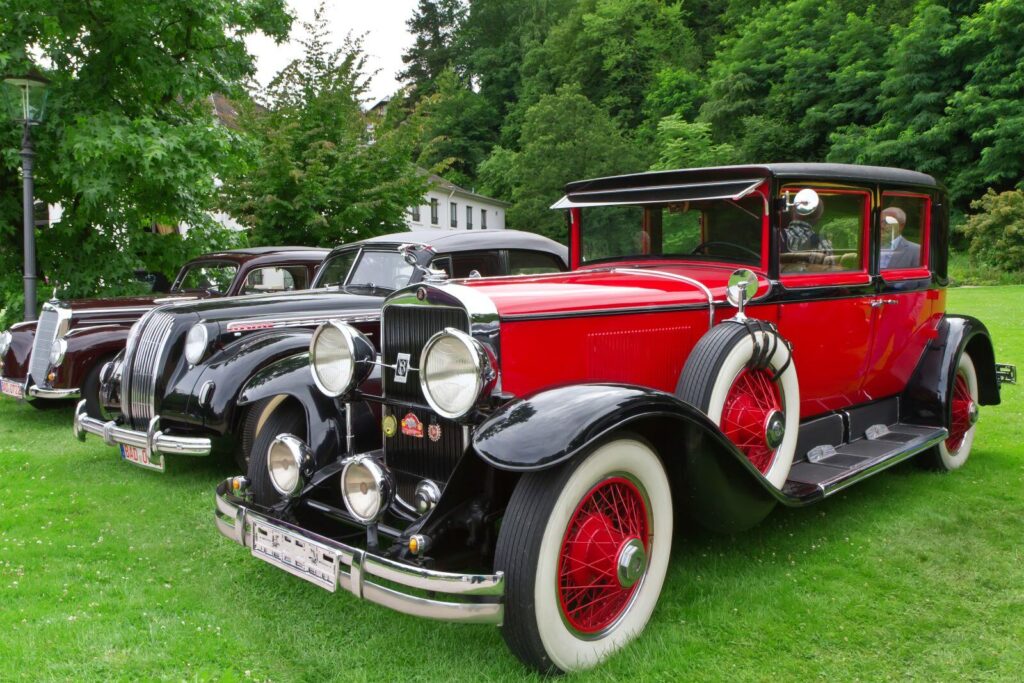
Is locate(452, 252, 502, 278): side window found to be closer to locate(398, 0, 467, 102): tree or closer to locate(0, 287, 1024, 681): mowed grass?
locate(0, 287, 1024, 681): mowed grass

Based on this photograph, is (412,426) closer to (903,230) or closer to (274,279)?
(903,230)

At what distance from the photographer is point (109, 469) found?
5.90 m

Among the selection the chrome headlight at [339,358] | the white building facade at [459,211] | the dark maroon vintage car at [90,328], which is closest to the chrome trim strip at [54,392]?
the dark maroon vintage car at [90,328]

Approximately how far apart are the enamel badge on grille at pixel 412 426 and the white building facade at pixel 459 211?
35305mm

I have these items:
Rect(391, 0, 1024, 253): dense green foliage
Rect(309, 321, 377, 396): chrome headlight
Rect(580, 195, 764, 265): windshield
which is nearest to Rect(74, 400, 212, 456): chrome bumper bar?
Rect(309, 321, 377, 396): chrome headlight

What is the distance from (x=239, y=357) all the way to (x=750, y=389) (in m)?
3.38

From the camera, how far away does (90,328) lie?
7160 mm

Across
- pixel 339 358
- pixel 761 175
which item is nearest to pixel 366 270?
pixel 339 358

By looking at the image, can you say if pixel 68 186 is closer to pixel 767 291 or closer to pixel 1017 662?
pixel 767 291

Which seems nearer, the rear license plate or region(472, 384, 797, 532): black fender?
region(472, 384, 797, 532): black fender

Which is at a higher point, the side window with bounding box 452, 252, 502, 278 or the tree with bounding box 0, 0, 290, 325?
the tree with bounding box 0, 0, 290, 325

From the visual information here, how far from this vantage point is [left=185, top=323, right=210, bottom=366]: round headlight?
214 inches

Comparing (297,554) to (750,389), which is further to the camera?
(750,389)

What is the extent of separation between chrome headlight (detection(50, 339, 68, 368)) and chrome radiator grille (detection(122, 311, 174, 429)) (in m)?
1.62
